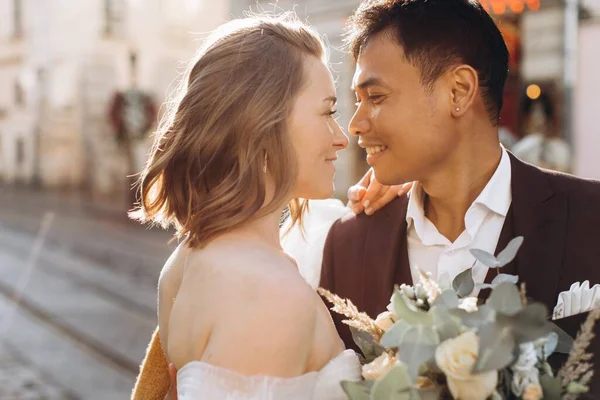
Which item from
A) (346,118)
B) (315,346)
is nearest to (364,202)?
(315,346)

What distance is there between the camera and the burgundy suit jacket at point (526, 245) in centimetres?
223

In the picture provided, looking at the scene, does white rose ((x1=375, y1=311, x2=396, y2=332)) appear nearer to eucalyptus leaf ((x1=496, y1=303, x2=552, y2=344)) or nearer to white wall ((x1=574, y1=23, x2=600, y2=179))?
eucalyptus leaf ((x1=496, y1=303, x2=552, y2=344))

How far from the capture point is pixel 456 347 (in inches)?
58.7

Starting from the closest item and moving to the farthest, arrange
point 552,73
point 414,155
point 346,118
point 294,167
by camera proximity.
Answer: point 294,167 < point 414,155 < point 552,73 < point 346,118

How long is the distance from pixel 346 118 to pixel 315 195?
1149cm

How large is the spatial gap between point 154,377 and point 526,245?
3.57 feet

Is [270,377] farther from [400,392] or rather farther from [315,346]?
[400,392]

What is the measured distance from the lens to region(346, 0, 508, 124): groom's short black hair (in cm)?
240

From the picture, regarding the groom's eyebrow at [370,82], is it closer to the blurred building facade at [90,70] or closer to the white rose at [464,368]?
the white rose at [464,368]

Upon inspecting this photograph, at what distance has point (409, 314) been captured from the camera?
1.59 meters

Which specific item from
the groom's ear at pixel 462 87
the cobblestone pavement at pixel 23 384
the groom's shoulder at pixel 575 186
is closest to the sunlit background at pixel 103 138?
the cobblestone pavement at pixel 23 384

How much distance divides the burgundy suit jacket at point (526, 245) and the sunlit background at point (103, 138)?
58 cm

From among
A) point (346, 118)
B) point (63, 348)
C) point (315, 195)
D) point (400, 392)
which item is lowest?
point (63, 348)

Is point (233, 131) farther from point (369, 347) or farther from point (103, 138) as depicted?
point (103, 138)
